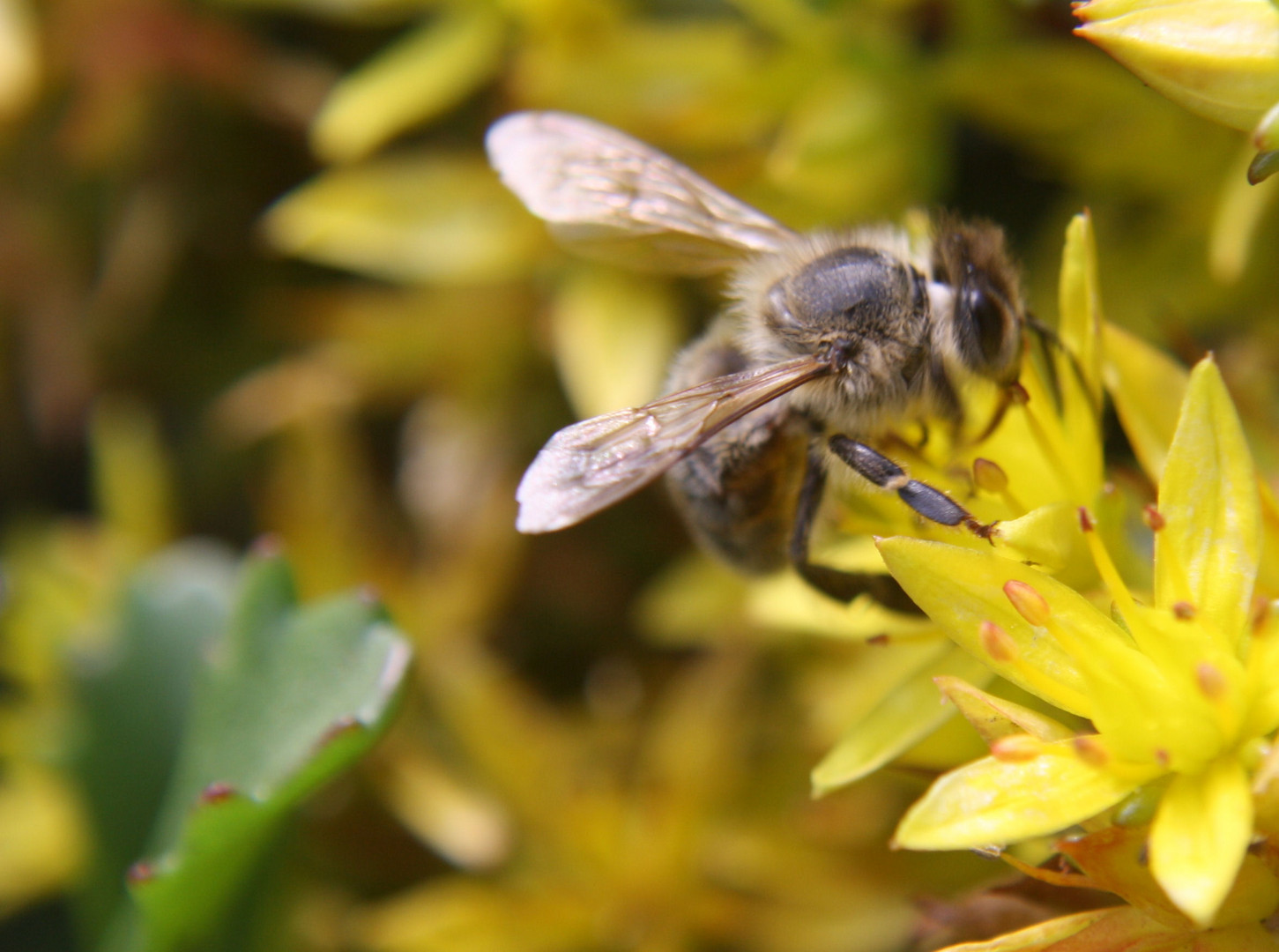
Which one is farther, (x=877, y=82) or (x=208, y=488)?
(x=208, y=488)

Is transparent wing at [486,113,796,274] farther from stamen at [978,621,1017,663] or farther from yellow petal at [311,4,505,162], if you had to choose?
stamen at [978,621,1017,663]

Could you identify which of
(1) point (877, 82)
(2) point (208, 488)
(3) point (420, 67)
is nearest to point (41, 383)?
(2) point (208, 488)

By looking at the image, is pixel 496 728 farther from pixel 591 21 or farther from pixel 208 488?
pixel 591 21

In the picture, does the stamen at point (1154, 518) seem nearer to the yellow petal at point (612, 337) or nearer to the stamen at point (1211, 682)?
the stamen at point (1211, 682)

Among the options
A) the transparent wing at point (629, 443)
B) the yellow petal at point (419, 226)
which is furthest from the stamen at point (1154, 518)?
the yellow petal at point (419, 226)

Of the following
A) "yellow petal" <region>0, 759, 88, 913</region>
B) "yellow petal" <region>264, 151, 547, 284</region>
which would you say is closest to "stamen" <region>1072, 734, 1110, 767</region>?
"yellow petal" <region>264, 151, 547, 284</region>
